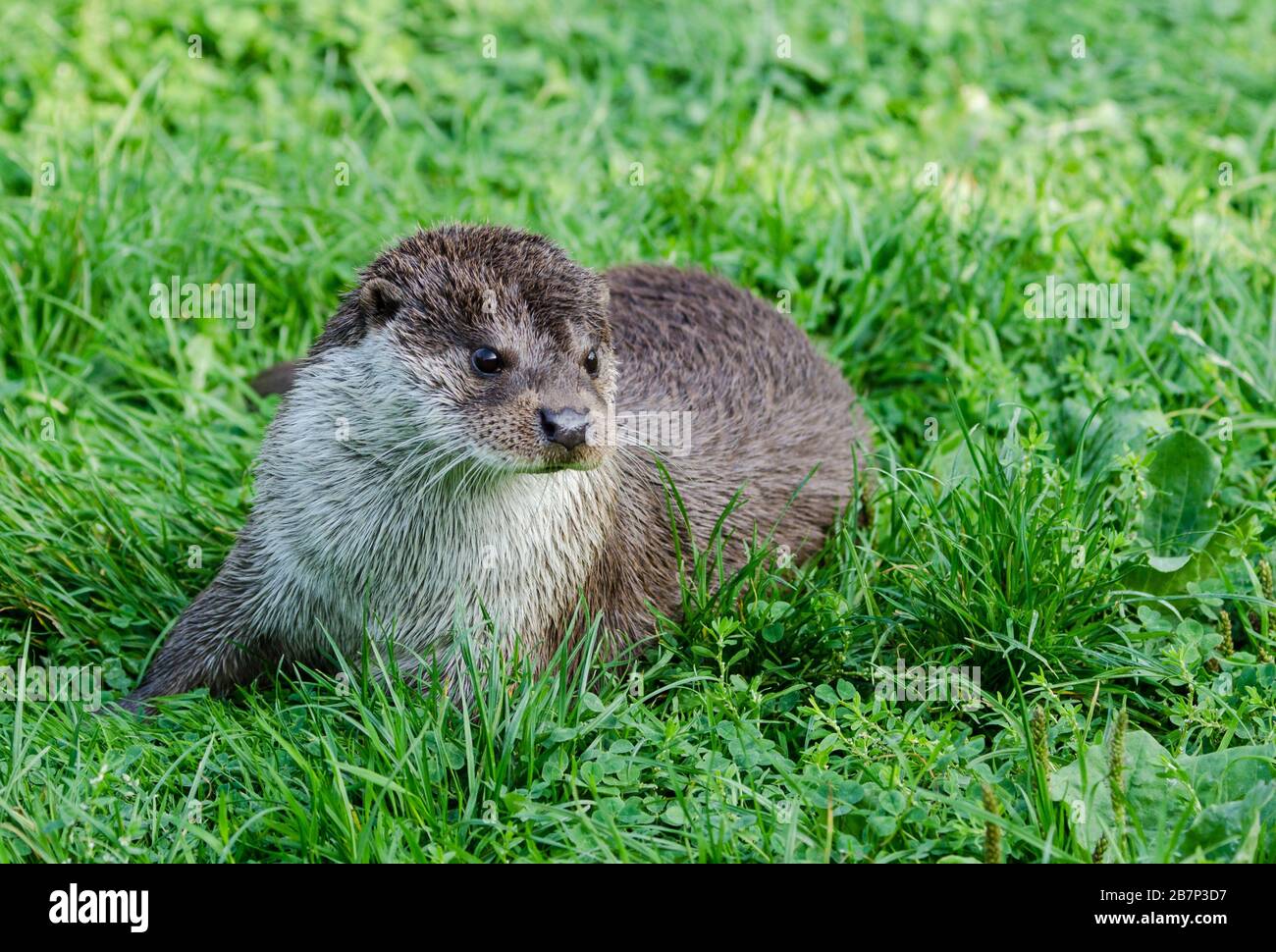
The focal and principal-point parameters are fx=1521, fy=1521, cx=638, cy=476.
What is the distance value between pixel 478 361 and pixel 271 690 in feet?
3.19

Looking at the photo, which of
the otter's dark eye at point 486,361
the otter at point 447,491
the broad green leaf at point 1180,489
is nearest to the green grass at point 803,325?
the broad green leaf at point 1180,489

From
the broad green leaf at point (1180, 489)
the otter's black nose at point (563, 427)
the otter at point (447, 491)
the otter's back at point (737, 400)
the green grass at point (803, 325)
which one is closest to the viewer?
the green grass at point (803, 325)

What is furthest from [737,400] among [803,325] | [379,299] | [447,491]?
[379,299]

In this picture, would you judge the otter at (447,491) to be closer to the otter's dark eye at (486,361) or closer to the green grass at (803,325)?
the otter's dark eye at (486,361)

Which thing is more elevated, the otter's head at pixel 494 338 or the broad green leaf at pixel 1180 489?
the otter's head at pixel 494 338

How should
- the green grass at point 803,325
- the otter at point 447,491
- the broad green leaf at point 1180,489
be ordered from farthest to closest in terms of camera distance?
the broad green leaf at point 1180,489
the otter at point 447,491
the green grass at point 803,325

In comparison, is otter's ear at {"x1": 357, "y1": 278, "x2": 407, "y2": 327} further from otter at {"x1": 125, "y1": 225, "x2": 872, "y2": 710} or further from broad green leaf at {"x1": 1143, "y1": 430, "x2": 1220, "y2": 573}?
broad green leaf at {"x1": 1143, "y1": 430, "x2": 1220, "y2": 573}

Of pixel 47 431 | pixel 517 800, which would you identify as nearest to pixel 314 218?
pixel 47 431

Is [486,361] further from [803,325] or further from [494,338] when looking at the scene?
[803,325]

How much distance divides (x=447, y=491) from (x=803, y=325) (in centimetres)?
182

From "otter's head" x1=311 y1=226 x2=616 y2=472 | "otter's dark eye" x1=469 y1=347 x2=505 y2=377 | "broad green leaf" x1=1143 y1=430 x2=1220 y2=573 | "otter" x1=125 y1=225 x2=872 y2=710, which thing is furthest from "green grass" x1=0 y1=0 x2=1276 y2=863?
"otter's dark eye" x1=469 y1=347 x2=505 y2=377

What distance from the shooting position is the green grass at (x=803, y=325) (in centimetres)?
296

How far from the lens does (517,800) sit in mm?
2904

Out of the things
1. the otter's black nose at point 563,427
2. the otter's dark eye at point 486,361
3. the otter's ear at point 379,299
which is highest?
the otter's ear at point 379,299
